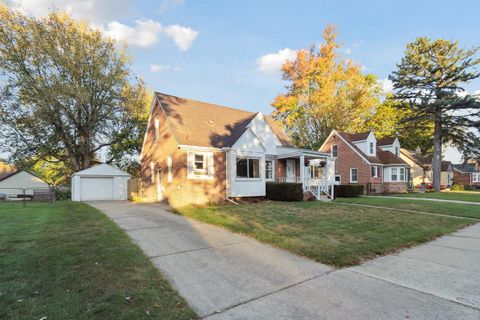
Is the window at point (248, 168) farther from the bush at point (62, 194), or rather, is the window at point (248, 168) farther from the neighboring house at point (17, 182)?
the neighboring house at point (17, 182)

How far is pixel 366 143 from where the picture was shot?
29484mm

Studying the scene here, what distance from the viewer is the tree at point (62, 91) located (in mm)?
22406

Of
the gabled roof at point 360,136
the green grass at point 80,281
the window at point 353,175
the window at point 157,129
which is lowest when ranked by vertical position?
the green grass at point 80,281

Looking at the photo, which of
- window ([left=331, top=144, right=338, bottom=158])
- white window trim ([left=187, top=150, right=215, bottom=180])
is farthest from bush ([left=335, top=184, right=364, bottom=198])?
white window trim ([left=187, top=150, right=215, bottom=180])

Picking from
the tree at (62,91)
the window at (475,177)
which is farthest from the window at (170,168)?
the window at (475,177)

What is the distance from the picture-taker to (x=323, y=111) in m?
34.3

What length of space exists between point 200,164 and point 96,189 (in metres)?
11.6

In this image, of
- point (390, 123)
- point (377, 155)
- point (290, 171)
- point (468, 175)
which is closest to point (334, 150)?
point (377, 155)

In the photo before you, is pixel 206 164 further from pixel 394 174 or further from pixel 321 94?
pixel 394 174

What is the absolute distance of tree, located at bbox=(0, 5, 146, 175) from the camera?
73.5 feet

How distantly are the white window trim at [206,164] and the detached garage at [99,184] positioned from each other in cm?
1065

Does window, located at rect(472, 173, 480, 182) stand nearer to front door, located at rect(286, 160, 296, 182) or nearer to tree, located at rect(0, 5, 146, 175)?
front door, located at rect(286, 160, 296, 182)

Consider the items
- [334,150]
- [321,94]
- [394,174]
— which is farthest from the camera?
[321,94]

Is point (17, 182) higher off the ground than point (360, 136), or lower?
lower
